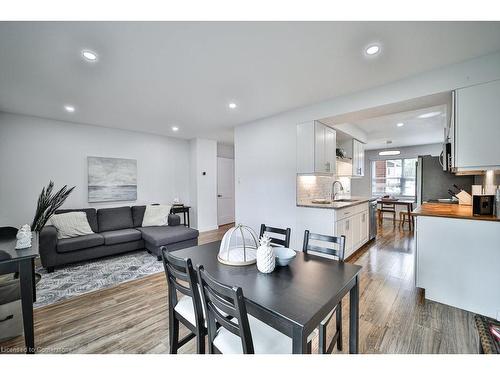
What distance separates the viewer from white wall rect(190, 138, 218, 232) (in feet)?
18.6

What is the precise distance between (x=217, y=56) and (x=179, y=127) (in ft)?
9.57

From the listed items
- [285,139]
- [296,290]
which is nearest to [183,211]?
[285,139]

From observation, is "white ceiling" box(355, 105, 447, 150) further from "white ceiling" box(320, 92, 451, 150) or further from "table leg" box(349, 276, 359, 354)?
"table leg" box(349, 276, 359, 354)

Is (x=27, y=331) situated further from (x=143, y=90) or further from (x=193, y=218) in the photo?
(x=193, y=218)

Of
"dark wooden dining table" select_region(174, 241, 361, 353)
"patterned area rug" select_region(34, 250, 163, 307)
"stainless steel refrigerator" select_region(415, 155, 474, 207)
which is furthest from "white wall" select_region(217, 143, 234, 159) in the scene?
"dark wooden dining table" select_region(174, 241, 361, 353)

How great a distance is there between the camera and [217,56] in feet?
6.72

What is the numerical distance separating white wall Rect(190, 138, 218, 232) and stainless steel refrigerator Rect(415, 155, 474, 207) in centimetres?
487

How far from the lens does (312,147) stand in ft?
11.1

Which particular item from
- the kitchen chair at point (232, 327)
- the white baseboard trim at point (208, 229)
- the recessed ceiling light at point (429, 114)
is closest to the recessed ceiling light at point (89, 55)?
the kitchen chair at point (232, 327)

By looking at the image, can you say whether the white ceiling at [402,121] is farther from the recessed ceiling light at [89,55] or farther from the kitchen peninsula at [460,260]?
the recessed ceiling light at [89,55]

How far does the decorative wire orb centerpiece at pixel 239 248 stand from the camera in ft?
4.95

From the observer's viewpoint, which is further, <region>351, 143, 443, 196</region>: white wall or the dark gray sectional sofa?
<region>351, 143, 443, 196</region>: white wall

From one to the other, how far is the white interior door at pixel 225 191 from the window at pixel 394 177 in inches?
210

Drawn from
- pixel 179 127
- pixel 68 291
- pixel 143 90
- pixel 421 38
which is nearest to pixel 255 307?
pixel 421 38
